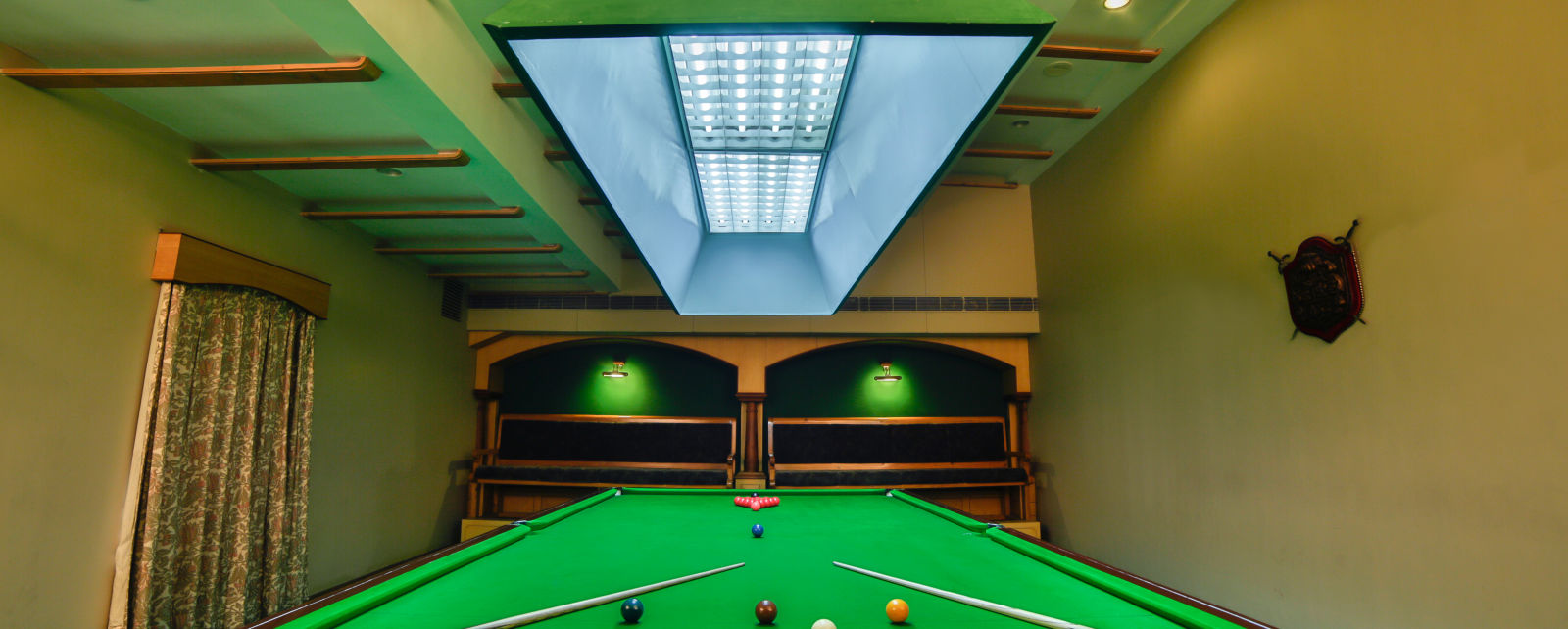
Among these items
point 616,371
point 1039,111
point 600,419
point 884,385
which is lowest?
point 600,419

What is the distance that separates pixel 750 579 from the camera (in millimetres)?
1894

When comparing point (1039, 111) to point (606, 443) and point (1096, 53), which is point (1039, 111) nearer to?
point (1096, 53)

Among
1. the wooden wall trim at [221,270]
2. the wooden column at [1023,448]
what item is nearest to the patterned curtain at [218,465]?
the wooden wall trim at [221,270]

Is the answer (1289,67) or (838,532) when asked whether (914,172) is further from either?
(1289,67)

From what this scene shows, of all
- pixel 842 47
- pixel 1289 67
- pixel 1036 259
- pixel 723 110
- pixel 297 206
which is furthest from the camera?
pixel 1036 259

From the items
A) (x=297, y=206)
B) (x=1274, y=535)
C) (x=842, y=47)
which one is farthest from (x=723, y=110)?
(x=1274, y=535)

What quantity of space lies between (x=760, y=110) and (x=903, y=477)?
13.5 ft

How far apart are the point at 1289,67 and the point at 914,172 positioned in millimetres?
2437

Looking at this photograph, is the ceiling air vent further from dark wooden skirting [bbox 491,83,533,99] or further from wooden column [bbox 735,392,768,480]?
dark wooden skirting [bbox 491,83,533,99]

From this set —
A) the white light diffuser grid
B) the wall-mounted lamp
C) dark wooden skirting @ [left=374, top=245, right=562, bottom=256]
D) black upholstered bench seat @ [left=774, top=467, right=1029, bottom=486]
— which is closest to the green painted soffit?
the white light diffuser grid

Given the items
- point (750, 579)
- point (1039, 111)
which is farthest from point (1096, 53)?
point (750, 579)

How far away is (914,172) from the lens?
90.5 inches

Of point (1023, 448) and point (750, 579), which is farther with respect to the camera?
point (1023, 448)

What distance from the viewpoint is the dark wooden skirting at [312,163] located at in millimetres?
3184
